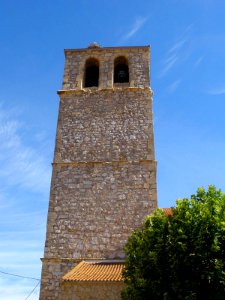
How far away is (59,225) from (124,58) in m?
8.29

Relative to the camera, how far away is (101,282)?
391 inches

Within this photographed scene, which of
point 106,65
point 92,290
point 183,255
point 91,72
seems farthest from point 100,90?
point 183,255

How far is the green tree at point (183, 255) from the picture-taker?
25.9 feet

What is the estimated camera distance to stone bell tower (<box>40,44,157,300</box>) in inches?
480

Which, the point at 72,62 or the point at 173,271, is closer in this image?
the point at 173,271

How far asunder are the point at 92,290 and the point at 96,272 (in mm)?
690

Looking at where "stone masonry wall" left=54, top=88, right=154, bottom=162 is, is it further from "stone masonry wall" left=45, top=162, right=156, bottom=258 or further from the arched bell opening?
the arched bell opening

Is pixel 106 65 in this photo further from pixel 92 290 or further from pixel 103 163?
pixel 92 290

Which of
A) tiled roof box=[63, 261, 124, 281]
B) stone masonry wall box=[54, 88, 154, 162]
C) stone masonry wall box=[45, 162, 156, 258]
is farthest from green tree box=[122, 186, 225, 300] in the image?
stone masonry wall box=[54, 88, 154, 162]

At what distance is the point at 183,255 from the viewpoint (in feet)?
27.2

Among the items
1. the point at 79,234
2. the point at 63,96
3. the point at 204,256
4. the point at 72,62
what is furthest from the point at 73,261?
the point at 72,62

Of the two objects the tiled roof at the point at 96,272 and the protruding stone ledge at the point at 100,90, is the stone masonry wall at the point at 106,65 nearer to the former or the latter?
the protruding stone ledge at the point at 100,90

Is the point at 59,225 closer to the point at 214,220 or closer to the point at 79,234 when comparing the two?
the point at 79,234

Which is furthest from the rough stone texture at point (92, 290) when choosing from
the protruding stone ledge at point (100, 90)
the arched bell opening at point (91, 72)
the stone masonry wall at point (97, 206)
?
the arched bell opening at point (91, 72)
